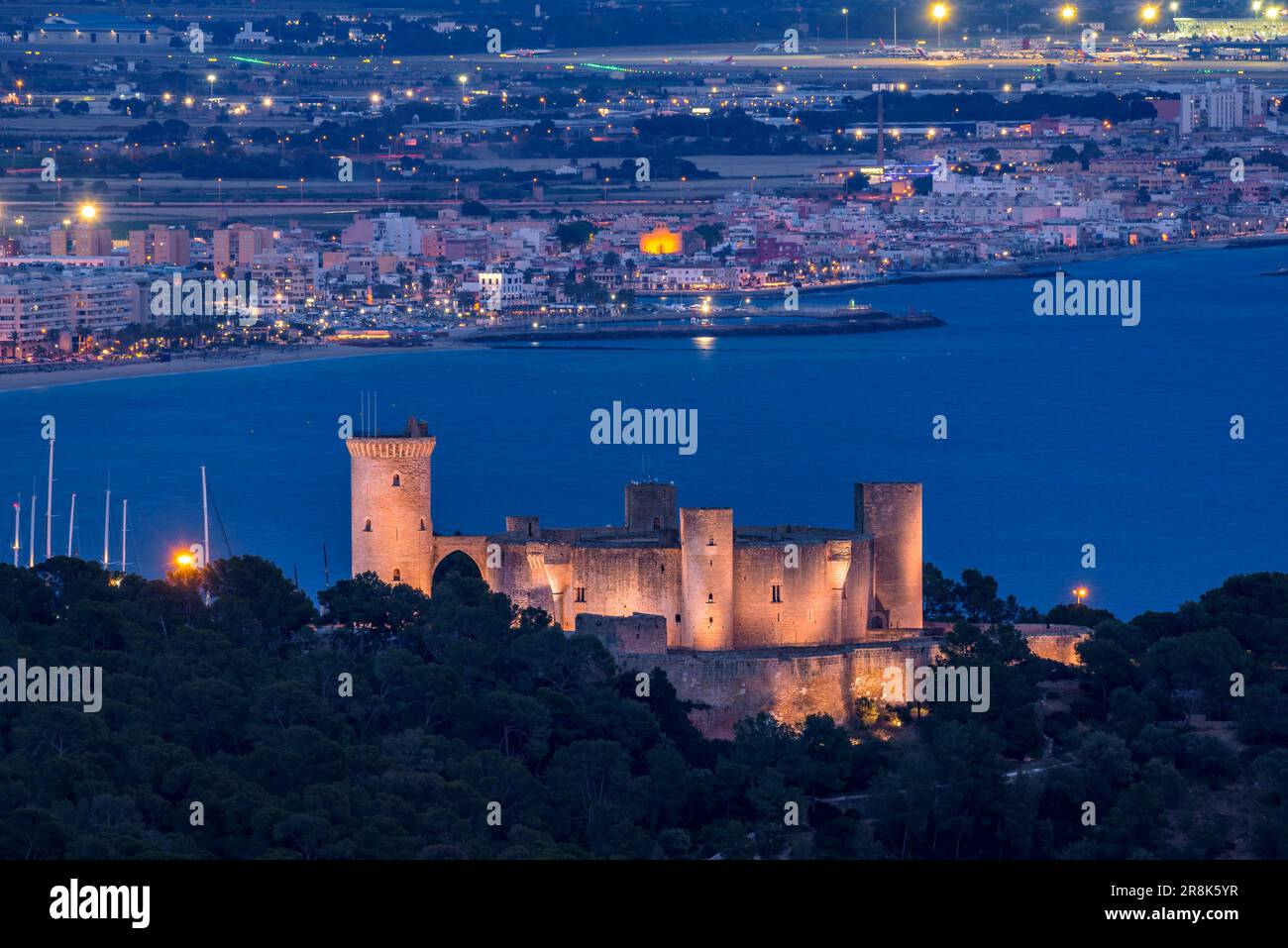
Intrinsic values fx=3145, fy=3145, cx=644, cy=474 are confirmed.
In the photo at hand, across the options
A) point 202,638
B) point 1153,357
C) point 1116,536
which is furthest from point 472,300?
point 202,638

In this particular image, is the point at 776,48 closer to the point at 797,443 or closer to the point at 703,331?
the point at 703,331

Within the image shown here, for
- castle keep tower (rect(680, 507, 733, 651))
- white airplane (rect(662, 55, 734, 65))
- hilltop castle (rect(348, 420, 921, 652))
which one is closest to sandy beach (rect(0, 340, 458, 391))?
hilltop castle (rect(348, 420, 921, 652))

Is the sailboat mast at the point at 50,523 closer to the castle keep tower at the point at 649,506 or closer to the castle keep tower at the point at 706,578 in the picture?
the castle keep tower at the point at 649,506

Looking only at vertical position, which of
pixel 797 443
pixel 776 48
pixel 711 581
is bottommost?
pixel 797 443

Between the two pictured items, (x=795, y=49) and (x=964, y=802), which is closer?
(x=964, y=802)

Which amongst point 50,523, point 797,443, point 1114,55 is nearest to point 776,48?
point 1114,55
